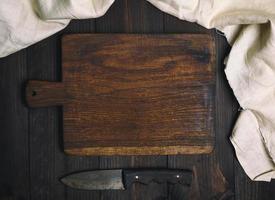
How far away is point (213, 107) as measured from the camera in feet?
2.24

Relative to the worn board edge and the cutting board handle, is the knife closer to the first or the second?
the worn board edge

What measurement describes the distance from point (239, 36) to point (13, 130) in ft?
1.54

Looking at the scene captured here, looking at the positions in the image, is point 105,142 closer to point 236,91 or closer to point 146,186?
point 146,186

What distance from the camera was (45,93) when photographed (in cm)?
67

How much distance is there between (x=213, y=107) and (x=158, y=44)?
0.16 meters

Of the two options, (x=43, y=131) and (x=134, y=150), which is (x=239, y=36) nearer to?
(x=134, y=150)

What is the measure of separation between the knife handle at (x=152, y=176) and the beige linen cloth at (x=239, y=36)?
129 mm

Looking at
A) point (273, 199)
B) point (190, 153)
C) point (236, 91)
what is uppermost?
point (236, 91)

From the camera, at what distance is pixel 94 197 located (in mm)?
706

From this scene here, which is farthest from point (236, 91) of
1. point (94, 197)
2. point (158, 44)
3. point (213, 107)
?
point (94, 197)

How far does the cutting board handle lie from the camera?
67cm

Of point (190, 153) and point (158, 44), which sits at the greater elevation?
point (158, 44)

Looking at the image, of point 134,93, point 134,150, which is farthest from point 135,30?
point 134,150

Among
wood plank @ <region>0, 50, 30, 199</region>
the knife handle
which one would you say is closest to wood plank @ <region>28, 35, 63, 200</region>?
wood plank @ <region>0, 50, 30, 199</region>
